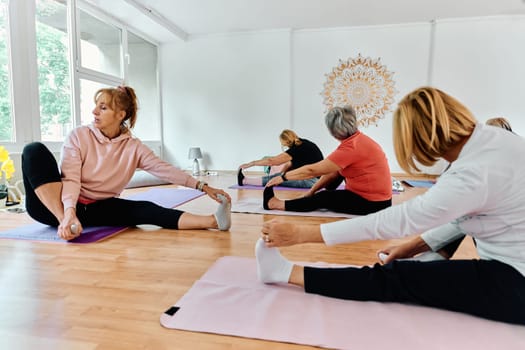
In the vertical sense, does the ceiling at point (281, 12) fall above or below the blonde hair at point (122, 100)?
above

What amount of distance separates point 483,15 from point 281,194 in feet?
14.9

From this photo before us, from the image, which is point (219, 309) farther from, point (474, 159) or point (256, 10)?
point (256, 10)

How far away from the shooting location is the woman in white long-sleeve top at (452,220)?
0.82 m

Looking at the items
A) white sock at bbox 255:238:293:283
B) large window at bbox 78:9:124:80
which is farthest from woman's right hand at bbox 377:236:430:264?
large window at bbox 78:9:124:80

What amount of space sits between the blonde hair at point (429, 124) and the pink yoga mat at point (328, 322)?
488 millimetres

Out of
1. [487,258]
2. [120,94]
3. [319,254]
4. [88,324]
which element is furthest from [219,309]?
[120,94]

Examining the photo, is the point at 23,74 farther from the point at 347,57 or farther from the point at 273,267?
the point at 347,57

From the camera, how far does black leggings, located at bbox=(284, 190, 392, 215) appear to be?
2385 mm

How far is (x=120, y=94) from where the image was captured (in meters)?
2.00

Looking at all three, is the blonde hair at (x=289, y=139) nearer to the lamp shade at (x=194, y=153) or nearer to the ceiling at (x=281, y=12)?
the ceiling at (x=281, y=12)

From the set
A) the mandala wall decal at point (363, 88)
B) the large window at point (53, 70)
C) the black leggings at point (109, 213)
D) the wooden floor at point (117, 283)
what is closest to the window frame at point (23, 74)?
the large window at point (53, 70)

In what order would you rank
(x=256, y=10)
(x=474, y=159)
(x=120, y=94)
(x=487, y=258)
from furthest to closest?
1. (x=256, y=10)
2. (x=120, y=94)
3. (x=487, y=258)
4. (x=474, y=159)

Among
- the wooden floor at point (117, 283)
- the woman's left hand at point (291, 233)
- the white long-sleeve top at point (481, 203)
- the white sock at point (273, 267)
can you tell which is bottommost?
the wooden floor at point (117, 283)

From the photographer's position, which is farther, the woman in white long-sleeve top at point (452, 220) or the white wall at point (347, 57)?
the white wall at point (347, 57)
